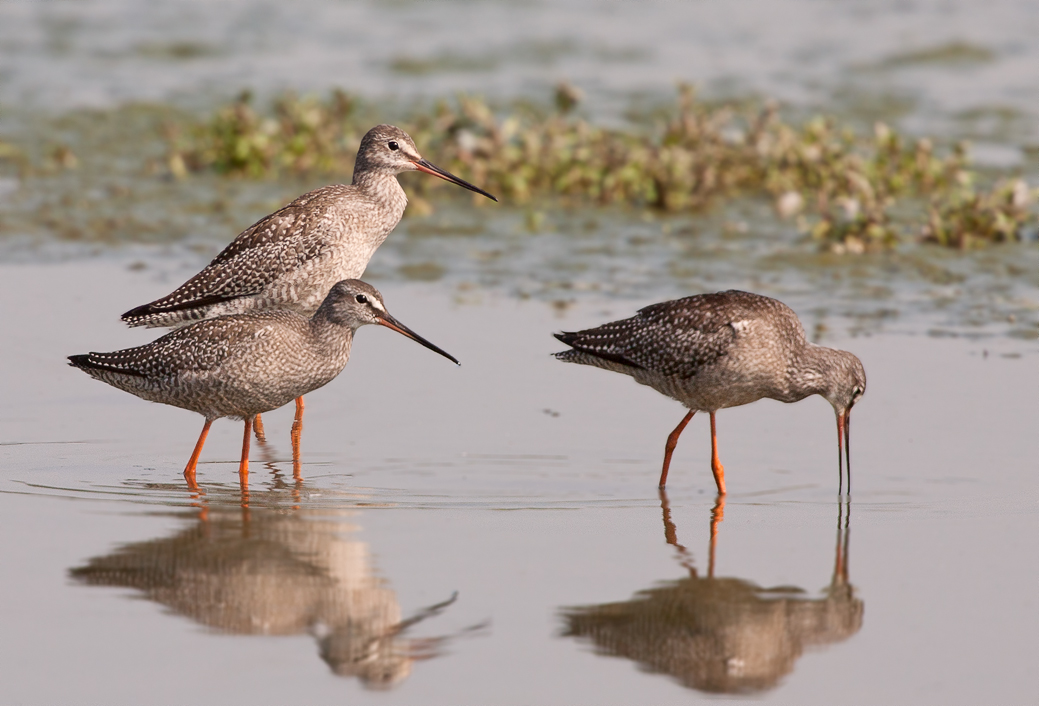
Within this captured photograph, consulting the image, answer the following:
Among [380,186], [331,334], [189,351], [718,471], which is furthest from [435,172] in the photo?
[718,471]

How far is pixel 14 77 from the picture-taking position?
2239 centimetres

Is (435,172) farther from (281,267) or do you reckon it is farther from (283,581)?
(283,581)

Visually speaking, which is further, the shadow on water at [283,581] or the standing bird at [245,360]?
the standing bird at [245,360]

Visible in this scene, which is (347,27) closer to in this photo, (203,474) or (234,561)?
(203,474)

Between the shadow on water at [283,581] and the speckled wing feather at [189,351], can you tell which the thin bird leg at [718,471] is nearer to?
the shadow on water at [283,581]

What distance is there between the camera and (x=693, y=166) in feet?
51.1

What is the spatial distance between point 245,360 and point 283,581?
83.7 inches

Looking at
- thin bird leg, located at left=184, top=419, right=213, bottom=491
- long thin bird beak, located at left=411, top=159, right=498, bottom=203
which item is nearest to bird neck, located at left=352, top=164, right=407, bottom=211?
long thin bird beak, located at left=411, top=159, right=498, bottom=203

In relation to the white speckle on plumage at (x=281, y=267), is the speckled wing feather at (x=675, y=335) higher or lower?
lower

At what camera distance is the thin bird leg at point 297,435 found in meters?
8.93

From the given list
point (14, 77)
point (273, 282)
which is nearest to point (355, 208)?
point (273, 282)

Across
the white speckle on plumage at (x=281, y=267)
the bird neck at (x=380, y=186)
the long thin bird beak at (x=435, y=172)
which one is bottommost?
the white speckle on plumage at (x=281, y=267)

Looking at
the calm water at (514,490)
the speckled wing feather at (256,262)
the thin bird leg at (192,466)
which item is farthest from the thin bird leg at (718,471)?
the speckled wing feather at (256,262)

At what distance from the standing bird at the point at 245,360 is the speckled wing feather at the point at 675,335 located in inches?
46.7
